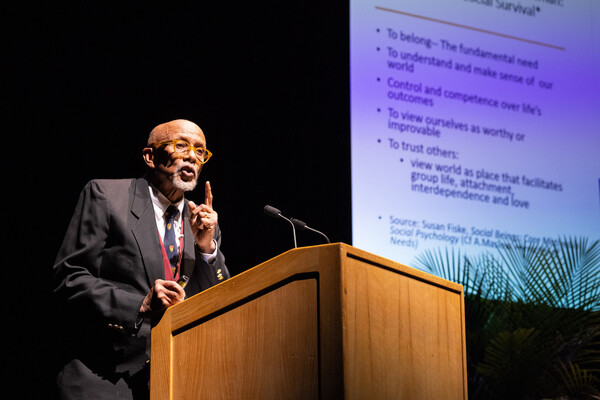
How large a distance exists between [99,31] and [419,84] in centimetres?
182

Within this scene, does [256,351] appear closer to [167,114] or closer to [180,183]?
[180,183]

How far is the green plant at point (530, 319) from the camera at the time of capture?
4.38 meters

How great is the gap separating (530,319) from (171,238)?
7.68 ft

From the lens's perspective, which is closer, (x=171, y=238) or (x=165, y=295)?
(x=165, y=295)

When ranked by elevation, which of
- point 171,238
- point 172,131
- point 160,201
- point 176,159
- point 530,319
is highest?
point 172,131

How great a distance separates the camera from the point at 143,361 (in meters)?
2.74

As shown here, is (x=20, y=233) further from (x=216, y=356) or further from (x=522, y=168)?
(x=522, y=168)

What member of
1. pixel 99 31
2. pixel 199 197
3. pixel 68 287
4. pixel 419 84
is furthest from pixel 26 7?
pixel 419 84

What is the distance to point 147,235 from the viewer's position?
2898 millimetres

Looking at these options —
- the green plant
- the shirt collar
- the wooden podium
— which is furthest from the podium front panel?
the green plant

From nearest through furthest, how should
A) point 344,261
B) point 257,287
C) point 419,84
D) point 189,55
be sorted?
1. point 344,261
2. point 257,287
3. point 189,55
4. point 419,84

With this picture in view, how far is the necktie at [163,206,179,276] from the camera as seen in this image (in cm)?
296

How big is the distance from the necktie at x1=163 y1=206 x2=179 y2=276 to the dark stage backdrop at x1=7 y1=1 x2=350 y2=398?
0.98 meters

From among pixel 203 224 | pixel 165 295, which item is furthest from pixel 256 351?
pixel 203 224
